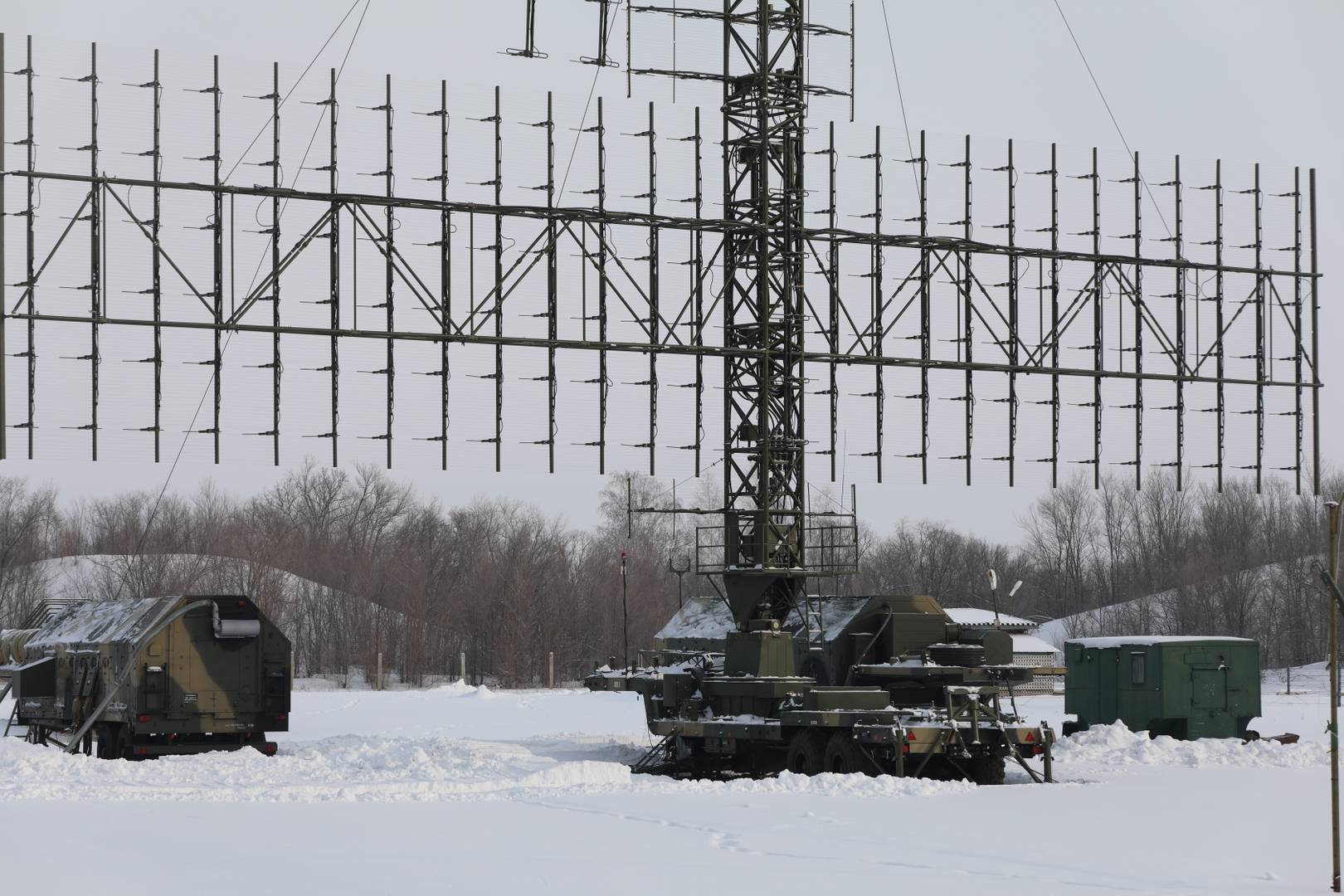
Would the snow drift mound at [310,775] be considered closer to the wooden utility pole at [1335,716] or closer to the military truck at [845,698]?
the military truck at [845,698]

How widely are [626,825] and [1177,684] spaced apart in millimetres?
16629

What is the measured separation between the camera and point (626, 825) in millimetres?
20391

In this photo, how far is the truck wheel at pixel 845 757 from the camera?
1084 inches

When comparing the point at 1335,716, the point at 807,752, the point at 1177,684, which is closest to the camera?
the point at 1335,716

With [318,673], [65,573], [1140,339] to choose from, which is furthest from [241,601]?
[65,573]

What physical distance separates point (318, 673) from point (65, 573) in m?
20.6

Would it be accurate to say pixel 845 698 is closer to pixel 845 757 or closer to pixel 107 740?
pixel 845 757

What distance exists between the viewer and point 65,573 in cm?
9550

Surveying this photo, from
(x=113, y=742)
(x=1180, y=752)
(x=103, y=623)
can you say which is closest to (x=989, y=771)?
(x=1180, y=752)

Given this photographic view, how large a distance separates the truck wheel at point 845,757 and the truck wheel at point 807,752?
131mm

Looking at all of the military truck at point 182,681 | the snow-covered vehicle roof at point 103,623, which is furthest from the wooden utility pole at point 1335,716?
the snow-covered vehicle roof at point 103,623

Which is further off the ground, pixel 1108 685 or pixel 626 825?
pixel 1108 685

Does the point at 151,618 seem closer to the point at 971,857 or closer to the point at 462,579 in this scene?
the point at 971,857

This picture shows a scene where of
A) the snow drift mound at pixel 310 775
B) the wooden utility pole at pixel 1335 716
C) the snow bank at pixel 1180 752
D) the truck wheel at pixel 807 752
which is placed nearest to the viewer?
the wooden utility pole at pixel 1335 716
